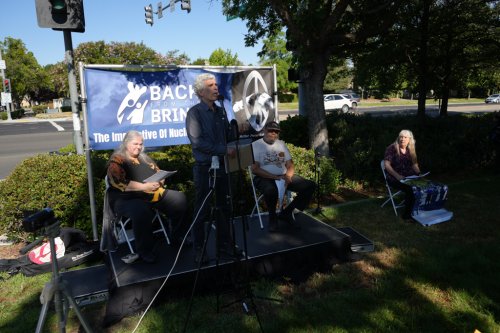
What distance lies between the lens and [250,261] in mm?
3986

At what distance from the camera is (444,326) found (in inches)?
127

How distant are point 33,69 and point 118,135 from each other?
5327 centimetres

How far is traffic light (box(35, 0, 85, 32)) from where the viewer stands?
165 inches

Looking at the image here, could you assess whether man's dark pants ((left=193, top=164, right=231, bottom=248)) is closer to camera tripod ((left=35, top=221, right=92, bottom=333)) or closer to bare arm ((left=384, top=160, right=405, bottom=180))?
camera tripod ((left=35, top=221, right=92, bottom=333))

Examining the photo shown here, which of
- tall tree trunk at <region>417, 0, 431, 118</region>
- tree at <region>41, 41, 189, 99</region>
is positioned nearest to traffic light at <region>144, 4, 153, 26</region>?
tree at <region>41, 41, 189, 99</region>

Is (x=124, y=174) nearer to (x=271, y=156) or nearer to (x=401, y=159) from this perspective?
(x=271, y=156)

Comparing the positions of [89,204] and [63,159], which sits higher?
[63,159]

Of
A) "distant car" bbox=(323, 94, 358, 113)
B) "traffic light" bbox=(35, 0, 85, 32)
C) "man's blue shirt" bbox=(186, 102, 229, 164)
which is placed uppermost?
"traffic light" bbox=(35, 0, 85, 32)

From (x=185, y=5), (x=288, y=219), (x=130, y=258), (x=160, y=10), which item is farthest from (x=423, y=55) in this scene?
(x=160, y=10)

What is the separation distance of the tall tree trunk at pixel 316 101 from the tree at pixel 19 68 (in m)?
47.9

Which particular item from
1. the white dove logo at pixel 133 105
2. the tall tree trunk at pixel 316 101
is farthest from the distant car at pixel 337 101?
the white dove logo at pixel 133 105

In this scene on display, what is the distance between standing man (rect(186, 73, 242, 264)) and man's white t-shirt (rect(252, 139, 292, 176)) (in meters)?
1.20

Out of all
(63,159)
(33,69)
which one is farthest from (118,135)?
(33,69)

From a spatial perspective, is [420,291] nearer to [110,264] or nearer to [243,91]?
[110,264]
